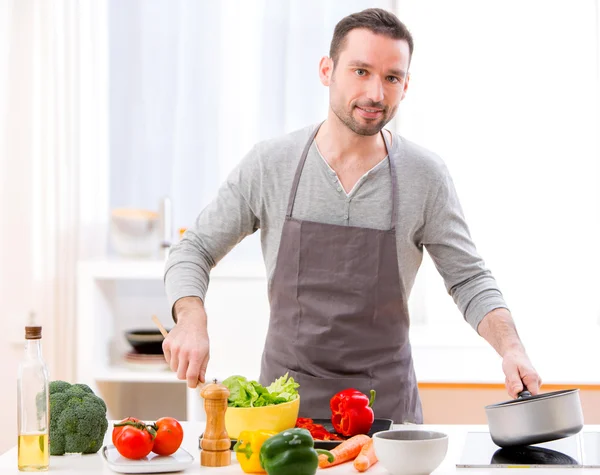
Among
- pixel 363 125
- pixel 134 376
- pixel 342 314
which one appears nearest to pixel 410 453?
pixel 342 314

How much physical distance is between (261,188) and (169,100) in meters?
1.64

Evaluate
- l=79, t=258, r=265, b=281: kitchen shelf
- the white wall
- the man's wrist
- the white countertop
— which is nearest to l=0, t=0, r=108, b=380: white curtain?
l=79, t=258, r=265, b=281: kitchen shelf

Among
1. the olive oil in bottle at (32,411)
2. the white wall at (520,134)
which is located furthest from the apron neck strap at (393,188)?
the white wall at (520,134)

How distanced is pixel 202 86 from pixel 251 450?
259 centimetres

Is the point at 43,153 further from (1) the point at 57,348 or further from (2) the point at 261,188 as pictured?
(2) the point at 261,188

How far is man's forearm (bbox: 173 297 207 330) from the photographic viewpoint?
2188 mm

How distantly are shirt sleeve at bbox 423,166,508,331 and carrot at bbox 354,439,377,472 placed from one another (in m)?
0.74

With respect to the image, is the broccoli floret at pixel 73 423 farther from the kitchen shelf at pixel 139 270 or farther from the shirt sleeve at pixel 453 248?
the kitchen shelf at pixel 139 270

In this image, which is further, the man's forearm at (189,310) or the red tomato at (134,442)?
the man's forearm at (189,310)

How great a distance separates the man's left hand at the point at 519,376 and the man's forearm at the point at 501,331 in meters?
0.08

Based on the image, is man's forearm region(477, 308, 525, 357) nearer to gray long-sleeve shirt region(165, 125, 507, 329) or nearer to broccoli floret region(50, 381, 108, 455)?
gray long-sleeve shirt region(165, 125, 507, 329)

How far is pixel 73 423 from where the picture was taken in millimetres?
1885

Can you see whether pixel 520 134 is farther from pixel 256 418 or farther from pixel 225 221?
pixel 256 418

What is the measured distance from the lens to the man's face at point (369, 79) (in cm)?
239
